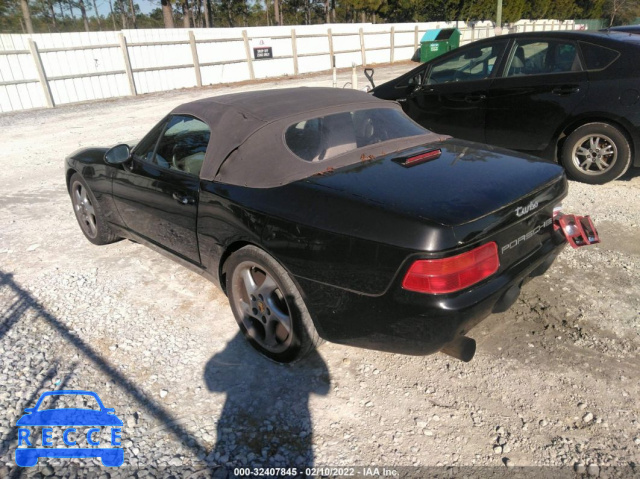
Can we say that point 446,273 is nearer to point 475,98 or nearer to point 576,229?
point 576,229

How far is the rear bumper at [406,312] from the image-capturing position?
2.20 meters

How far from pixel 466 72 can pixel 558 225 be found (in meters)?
3.81

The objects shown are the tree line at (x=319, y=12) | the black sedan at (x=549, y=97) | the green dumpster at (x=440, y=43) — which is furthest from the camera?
the tree line at (x=319, y=12)

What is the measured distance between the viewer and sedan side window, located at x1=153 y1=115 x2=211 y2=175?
328 cm

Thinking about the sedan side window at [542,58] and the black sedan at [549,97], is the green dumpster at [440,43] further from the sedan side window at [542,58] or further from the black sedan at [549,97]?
the sedan side window at [542,58]

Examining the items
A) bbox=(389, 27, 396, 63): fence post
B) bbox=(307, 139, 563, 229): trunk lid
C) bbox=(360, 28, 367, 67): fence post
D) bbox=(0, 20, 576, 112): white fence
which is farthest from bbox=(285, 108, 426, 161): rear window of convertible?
bbox=(389, 27, 396, 63): fence post

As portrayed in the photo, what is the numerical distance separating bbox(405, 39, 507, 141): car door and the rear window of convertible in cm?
282

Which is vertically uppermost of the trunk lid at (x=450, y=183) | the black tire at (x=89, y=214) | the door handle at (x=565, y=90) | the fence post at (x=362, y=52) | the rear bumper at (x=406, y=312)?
the trunk lid at (x=450, y=183)

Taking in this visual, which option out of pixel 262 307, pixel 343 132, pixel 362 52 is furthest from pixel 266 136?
pixel 362 52

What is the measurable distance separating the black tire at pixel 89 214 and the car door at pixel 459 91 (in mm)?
4213

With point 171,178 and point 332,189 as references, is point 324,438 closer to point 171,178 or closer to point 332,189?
point 332,189

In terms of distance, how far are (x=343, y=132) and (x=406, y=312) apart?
143 cm

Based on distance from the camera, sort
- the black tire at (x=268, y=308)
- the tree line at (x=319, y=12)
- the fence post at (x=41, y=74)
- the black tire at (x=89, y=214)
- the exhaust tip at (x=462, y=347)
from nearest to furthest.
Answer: the exhaust tip at (x=462, y=347) → the black tire at (x=268, y=308) → the black tire at (x=89, y=214) → the fence post at (x=41, y=74) → the tree line at (x=319, y=12)

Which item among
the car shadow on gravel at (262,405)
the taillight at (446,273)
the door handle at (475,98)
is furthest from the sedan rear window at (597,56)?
the car shadow on gravel at (262,405)
